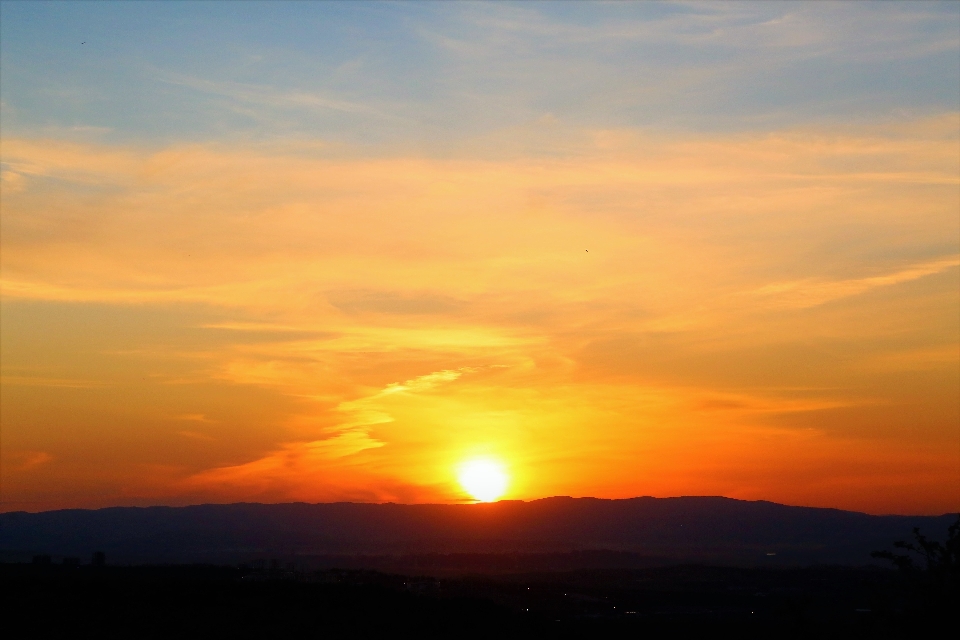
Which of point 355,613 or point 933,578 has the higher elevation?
point 933,578

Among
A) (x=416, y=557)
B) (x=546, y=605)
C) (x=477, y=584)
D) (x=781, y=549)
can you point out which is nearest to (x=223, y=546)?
(x=416, y=557)

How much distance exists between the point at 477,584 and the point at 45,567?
31.0m

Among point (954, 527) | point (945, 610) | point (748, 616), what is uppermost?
point (954, 527)

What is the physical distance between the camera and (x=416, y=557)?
14950 cm

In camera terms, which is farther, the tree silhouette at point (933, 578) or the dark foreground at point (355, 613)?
the dark foreground at point (355, 613)

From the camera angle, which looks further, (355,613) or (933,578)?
(355,613)

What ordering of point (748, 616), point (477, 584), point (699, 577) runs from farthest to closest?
point (699, 577) < point (477, 584) < point (748, 616)

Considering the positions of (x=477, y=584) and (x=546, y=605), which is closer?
(x=546, y=605)

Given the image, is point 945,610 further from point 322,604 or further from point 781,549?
point 781,549

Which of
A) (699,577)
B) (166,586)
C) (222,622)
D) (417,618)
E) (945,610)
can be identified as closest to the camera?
(945,610)

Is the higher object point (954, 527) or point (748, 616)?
point (954, 527)

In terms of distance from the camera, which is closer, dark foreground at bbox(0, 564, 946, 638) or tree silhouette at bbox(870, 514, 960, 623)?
tree silhouette at bbox(870, 514, 960, 623)

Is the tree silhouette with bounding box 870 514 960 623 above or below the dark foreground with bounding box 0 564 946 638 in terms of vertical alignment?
above

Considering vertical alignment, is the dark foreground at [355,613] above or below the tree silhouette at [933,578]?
below
